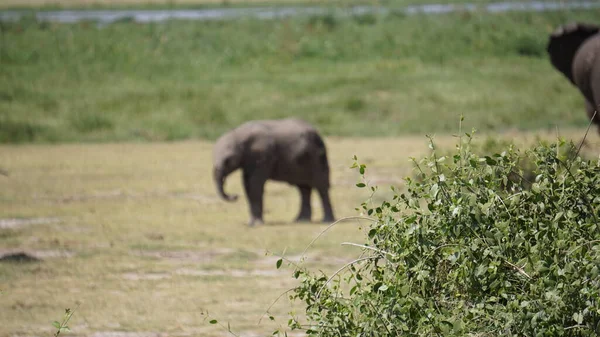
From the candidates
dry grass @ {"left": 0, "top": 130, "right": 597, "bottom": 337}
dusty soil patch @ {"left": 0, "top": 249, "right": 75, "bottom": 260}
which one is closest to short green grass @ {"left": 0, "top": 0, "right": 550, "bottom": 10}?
dry grass @ {"left": 0, "top": 130, "right": 597, "bottom": 337}

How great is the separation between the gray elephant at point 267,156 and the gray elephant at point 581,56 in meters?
2.49

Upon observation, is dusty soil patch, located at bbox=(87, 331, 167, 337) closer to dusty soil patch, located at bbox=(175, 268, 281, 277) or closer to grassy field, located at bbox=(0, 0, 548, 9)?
dusty soil patch, located at bbox=(175, 268, 281, 277)

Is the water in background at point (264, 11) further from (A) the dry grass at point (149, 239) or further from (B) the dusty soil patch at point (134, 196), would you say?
(B) the dusty soil patch at point (134, 196)

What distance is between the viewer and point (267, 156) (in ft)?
38.5

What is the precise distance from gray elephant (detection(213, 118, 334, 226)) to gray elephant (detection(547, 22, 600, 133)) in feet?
8.18

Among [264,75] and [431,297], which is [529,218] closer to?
[431,297]

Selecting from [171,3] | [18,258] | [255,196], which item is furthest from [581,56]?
[171,3]

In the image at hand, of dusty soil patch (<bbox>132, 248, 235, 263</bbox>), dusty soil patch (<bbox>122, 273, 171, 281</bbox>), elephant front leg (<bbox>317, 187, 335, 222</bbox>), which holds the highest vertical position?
dusty soil patch (<bbox>122, 273, 171, 281</bbox>)

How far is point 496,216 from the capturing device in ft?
16.9

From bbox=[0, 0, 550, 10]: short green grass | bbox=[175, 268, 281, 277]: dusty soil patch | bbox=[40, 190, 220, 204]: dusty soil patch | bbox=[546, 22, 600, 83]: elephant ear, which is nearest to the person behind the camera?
bbox=[175, 268, 281, 277]: dusty soil patch

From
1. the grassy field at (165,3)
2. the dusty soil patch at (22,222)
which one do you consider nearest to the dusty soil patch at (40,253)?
the dusty soil patch at (22,222)

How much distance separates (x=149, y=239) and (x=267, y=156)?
1.74 m

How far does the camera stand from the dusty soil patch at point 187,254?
9602 mm

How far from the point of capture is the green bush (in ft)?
15.6
